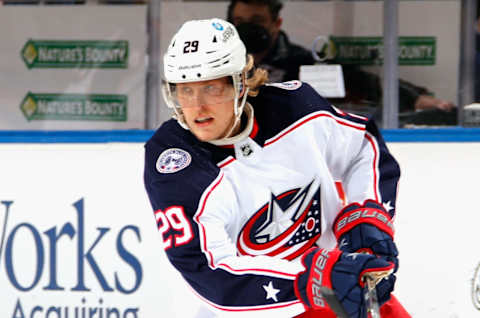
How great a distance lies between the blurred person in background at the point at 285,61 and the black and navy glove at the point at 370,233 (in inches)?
57.3

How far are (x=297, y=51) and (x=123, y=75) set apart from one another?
29.1 inches

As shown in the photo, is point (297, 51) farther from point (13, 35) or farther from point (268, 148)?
point (268, 148)

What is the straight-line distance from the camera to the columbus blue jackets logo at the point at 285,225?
215 cm

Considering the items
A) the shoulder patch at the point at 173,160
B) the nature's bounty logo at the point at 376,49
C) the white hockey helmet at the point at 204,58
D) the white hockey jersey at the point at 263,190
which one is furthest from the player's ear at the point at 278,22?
the shoulder patch at the point at 173,160

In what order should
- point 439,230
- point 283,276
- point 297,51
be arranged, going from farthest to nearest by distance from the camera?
point 297,51 < point 439,230 < point 283,276

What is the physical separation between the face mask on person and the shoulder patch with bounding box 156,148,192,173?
1.56 meters

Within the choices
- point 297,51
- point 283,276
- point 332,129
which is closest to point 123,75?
point 297,51

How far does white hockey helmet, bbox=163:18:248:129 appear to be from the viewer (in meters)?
1.98

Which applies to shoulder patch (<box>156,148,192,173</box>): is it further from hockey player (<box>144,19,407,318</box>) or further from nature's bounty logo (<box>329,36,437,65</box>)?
nature's bounty logo (<box>329,36,437,65</box>)

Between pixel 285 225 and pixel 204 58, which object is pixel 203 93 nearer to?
pixel 204 58

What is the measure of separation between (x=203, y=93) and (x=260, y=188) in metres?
0.28

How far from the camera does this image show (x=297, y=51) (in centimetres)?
361

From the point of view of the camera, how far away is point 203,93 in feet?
6.63

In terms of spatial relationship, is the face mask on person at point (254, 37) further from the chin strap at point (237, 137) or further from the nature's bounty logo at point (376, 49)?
the chin strap at point (237, 137)
